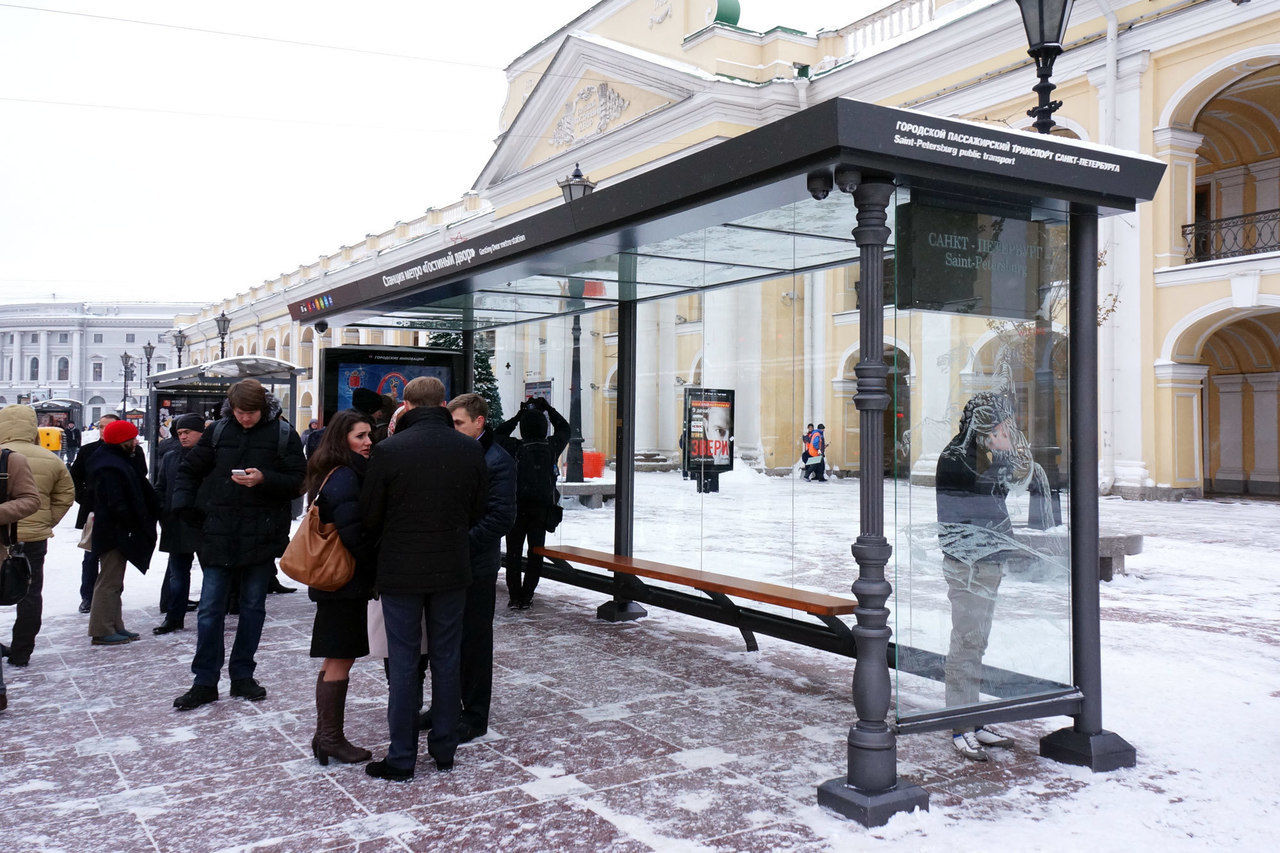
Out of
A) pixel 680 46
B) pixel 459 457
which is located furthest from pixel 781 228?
pixel 680 46

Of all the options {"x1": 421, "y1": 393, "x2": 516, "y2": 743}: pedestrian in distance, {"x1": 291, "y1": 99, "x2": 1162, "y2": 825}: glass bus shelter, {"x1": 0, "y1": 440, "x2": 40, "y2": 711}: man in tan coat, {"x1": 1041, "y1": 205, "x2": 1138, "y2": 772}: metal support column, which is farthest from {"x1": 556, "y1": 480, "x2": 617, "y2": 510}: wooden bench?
{"x1": 1041, "y1": 205, "x2": 1138, "y2": 772}: metal support column

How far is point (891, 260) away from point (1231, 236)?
22309 millimetres

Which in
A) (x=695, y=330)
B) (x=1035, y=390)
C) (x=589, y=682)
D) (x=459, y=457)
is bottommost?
(x=589, y=682)

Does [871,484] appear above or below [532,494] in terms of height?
above

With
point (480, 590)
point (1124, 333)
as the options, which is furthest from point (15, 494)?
point (1124, 333)

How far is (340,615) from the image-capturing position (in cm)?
475

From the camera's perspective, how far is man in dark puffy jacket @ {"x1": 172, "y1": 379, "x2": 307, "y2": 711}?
586cm

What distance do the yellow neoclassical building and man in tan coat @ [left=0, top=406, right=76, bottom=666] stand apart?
3.90 meters

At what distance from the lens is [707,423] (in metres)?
7.68

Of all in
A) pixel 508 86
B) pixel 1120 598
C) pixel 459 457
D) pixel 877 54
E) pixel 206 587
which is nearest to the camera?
pixel 459 457

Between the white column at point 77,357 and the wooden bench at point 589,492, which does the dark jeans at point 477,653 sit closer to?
the wooden bench at point 589,492

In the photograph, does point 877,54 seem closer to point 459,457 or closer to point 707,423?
point 707,423

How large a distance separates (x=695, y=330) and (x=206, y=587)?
4.12m

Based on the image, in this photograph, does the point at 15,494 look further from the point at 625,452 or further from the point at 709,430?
the point at 709,430
